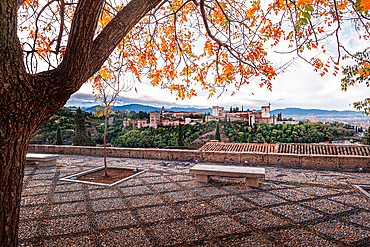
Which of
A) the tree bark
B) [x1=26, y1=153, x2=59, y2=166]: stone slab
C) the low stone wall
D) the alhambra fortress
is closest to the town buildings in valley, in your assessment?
the alhambra fortress

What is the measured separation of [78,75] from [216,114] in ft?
130

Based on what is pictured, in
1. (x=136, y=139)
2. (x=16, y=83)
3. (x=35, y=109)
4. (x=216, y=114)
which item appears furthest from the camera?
(x=216, y=114)

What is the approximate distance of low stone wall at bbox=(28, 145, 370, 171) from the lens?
5.32 m

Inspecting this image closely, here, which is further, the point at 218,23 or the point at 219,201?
the point at 218,23

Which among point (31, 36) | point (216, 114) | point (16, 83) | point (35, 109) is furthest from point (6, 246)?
point (216, 114)

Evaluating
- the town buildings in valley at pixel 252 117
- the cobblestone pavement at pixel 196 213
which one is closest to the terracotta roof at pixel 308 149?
the cobblestone pavement at pixel 196 213

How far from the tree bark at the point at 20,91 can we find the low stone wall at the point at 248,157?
5407 mm

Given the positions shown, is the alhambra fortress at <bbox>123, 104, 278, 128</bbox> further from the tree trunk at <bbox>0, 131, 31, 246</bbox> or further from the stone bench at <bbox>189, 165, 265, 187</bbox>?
the tree trunk at <bbox>0, 131, 31, 246</bbox>

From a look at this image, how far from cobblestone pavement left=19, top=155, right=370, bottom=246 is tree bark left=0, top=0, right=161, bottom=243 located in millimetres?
1201

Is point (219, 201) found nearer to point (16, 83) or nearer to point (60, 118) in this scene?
point (16, 83)

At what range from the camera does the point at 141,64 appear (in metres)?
4.31

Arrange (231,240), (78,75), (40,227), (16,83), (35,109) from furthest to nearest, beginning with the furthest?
(40,227)
(231,240)
(78,75)
(35,109)
(16,83)

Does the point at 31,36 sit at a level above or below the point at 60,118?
above

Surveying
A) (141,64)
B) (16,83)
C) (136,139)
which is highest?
(141,64)
